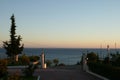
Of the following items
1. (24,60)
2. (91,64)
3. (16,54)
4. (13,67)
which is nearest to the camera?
(91,64)

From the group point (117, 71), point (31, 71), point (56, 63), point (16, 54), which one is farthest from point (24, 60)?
point (117, 71)

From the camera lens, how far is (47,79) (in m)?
24.2

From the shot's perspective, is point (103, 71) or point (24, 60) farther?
point (24, 60)

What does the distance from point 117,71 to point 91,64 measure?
889 cm

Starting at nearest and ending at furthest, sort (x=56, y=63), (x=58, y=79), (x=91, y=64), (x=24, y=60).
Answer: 1. (x=58, y=79)
2. (x=91, y=64)
3. (x=24, y=60)
4. (x=56, y=63)

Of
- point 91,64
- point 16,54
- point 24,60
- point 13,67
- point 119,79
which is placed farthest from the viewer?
point 16,54

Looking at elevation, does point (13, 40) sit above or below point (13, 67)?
above

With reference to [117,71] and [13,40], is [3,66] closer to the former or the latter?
[117,71]

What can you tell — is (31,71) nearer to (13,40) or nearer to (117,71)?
(117,71)

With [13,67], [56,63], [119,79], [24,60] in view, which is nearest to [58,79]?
[119,79]

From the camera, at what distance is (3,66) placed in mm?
24750

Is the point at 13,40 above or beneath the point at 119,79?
above

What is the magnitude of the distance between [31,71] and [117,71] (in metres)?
6.51

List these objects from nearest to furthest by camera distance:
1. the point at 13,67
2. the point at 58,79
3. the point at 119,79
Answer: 1. the point at 119,79
2. the point at 58,79
3. the point at 13,67
